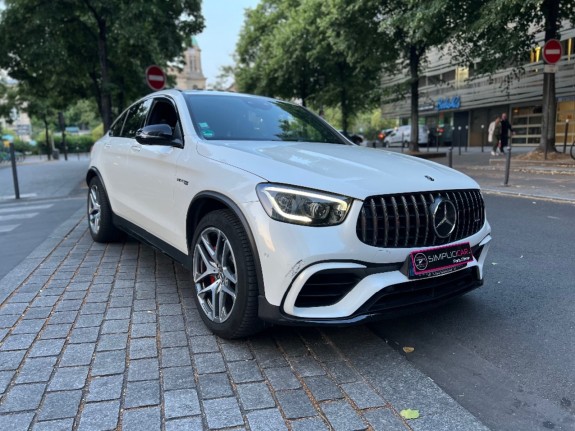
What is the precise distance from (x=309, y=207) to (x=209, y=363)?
108cm

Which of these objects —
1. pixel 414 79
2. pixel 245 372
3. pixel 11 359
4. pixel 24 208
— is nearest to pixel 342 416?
pixel 245 372

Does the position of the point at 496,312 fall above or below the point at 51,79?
below

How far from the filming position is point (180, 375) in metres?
2.61

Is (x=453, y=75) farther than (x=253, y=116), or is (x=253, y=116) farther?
(x=453, y=75)

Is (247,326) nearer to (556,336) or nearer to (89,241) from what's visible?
(556,336)

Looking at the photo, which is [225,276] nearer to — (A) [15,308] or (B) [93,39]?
(A) [15,308]

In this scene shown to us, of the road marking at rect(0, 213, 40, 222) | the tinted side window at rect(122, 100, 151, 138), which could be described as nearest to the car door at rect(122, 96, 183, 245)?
the tinted side window at rect(122, 100, 151, 138)

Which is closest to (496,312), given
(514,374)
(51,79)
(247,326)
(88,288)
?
(514,374)

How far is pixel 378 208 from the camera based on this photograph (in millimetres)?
2604

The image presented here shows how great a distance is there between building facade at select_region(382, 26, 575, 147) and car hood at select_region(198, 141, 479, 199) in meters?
21.9

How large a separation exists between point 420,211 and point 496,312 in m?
1.35

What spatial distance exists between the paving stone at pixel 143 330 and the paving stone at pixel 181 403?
772mm

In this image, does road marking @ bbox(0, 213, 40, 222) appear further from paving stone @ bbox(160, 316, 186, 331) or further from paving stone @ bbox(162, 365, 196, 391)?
paving stone @ bbox(162, 365, 196, 391)

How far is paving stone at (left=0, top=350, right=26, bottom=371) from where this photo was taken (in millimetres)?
2711
